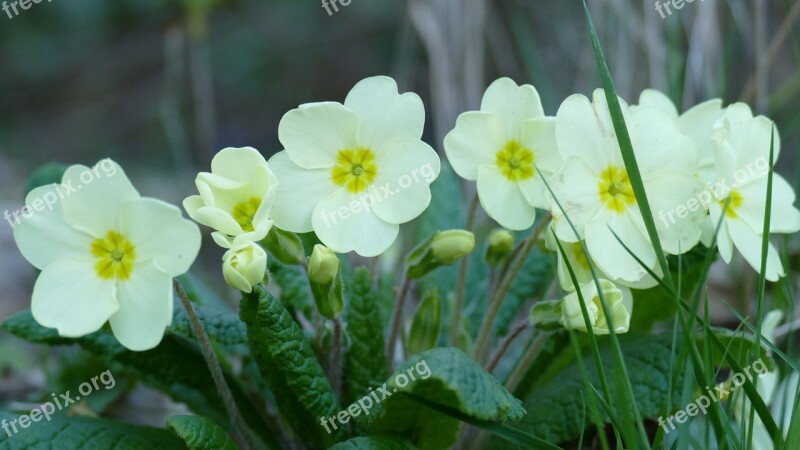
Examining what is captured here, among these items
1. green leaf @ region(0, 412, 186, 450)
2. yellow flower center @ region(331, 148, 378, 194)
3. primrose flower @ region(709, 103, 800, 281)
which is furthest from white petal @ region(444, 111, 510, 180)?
green leaf @ region(0, 412, 186, 450)

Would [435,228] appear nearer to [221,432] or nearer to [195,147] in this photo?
[221,432]

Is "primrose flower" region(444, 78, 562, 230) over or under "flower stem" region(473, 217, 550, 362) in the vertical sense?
over

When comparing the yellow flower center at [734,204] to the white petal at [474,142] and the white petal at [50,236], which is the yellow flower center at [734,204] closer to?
the white petal at [474,142]

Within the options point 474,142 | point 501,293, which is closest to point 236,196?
point 474,142

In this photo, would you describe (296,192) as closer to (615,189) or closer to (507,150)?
(507,150)

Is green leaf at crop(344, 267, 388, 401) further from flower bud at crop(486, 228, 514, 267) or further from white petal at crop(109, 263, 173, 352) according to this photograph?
white petal at crop(109, 263, 173, 352)

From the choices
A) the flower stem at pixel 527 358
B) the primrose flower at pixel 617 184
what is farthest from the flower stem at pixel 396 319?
the primrose flower at pixel 617 184

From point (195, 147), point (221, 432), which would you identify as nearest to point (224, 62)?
point (195, 147)
